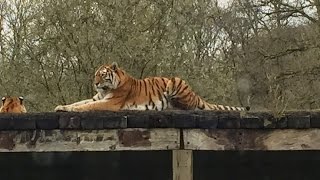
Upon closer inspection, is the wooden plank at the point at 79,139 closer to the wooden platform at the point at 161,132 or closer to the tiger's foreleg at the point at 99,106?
the wooden platform at the point at 161,132

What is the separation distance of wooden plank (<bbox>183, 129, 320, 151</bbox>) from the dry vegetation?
926 cm

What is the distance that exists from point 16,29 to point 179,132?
1410 centimetres

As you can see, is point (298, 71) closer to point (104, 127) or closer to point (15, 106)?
point (15, 106)

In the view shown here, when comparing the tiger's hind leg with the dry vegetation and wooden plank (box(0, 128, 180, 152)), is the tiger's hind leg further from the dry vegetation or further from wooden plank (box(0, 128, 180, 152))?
the dry vegetation

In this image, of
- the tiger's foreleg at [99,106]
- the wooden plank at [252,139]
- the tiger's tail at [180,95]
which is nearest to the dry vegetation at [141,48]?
the tiger's tail at [180,95]

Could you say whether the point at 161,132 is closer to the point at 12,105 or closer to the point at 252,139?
the point at 252,139

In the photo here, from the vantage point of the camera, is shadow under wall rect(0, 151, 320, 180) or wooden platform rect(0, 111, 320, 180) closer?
wooden platform rect(0, 111, 320, 180)

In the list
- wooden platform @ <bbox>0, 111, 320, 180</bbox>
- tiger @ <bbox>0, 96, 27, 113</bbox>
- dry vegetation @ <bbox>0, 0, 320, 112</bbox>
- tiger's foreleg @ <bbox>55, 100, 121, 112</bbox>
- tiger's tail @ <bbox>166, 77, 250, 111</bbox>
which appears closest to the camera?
wooden platform @ <bbox>0, 111, 320, 180</bbox>

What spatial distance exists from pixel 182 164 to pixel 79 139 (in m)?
0.98

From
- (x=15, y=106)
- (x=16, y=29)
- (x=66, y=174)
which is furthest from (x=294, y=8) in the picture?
(x=66, y=174)

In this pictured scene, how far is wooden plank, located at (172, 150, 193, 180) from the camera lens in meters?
6.44

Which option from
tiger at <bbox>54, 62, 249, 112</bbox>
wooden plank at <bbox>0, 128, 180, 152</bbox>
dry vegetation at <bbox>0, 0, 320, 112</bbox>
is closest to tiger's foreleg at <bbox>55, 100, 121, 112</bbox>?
tiger at <bbox>54, 62, 249, 112</bbox>

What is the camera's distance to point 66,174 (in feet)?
26.5

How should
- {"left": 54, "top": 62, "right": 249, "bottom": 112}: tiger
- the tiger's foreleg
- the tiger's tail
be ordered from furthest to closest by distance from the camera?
1. the tiger's tail
2. {"left": 54, "top": 62, "right": 249, "bottom": 112}: tiger
3. the tiger's foreleg
